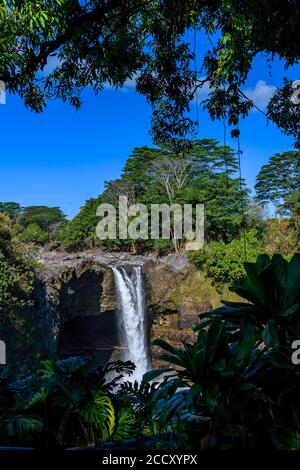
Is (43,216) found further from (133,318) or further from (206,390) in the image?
(206,390)

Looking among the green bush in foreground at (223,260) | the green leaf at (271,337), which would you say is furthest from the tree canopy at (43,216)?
the green leaf at (271,337)

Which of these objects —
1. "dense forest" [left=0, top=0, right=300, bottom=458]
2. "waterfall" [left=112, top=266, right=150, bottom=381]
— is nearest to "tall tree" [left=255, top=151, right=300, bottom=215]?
"waterfall" [left=112, top=266, right=150, bottom=381]

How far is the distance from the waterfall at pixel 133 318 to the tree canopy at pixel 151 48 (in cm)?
1062

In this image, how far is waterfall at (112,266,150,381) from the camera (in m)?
14.3

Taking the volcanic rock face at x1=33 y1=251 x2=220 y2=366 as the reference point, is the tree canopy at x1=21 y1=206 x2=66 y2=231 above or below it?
above

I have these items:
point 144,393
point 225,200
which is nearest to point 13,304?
point 144,393

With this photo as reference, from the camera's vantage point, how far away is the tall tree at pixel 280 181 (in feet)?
59.5

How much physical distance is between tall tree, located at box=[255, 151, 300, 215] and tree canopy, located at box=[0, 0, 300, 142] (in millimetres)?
15048

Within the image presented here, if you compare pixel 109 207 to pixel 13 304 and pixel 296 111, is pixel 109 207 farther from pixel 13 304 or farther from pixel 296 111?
pixel 296 111

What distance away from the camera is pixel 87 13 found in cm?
256

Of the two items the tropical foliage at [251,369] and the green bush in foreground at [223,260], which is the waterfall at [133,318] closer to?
the green bush in foreground at [223,260]

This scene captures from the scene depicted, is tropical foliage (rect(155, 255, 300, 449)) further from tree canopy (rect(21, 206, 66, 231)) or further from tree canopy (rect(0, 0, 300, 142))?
tree canopy (rect(21, 206, 66, 231))

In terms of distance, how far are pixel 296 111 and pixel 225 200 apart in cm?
1331

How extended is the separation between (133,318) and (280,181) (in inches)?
372
